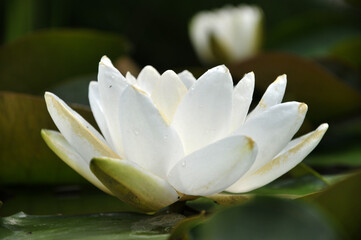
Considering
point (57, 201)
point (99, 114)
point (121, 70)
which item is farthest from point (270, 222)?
point (121, 70)

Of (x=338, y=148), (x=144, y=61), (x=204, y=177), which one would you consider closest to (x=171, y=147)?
(x=204, y=177)

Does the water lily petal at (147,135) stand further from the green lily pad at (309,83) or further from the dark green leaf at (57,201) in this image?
the green lily pad at (309,83)

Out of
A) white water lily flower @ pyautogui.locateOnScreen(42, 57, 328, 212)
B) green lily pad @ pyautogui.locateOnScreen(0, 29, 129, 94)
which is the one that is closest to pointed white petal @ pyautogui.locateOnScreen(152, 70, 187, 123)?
white water lily flower @ pyautogui.locateOnScreen(42, 57, 328, 212)

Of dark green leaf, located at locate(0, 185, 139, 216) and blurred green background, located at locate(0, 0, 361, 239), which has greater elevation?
blurred green background, located at locate(0, 0, 361, 239)

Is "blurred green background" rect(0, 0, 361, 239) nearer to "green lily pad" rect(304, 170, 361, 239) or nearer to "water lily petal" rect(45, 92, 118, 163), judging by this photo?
"green lily pad" rect(304, 170, 361, 239)

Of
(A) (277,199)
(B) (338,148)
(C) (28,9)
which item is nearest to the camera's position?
(A) (277,199)

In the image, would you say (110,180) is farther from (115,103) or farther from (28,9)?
(28,9)
